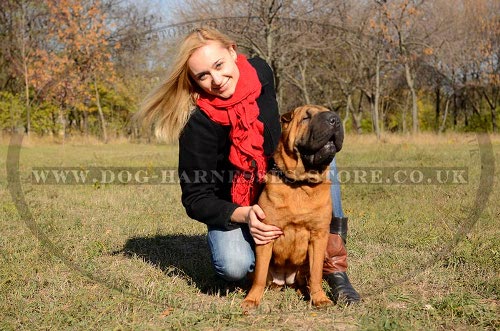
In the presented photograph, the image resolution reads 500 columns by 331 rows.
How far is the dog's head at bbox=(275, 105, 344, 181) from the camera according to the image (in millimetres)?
2686

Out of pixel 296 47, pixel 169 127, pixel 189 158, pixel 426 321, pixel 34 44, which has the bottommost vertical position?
pixel 426 321

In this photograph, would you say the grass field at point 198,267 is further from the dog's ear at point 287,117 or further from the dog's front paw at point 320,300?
the dog's ear at point 287,117

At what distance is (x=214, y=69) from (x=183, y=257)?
70.5 inches

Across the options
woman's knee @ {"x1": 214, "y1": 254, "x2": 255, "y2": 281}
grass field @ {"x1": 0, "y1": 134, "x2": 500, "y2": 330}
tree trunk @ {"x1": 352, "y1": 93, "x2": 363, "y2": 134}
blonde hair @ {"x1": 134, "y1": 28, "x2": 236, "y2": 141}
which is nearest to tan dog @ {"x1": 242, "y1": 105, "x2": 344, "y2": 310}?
woman's knee @ {"x1": 214, "y1": 254, "x2": 255, "y2": 281}

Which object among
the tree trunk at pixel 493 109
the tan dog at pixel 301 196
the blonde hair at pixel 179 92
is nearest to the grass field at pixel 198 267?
the tan dog at pixel 301 196

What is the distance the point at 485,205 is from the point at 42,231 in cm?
479

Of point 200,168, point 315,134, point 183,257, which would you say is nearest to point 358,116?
point 183,257

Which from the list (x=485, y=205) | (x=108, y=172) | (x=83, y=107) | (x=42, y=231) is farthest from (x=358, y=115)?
(x=42, y=231)

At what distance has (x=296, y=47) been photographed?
1431 cm

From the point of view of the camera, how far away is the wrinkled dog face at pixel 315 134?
105 inches

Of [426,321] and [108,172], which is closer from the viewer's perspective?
[426,321]

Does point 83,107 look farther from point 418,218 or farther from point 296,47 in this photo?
point 418,218

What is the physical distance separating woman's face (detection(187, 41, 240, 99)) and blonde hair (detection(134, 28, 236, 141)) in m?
0.05

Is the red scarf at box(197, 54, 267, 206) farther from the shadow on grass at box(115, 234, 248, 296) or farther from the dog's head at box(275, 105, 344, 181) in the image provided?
the shadow on grass at box(115, 234, 248, 296)
